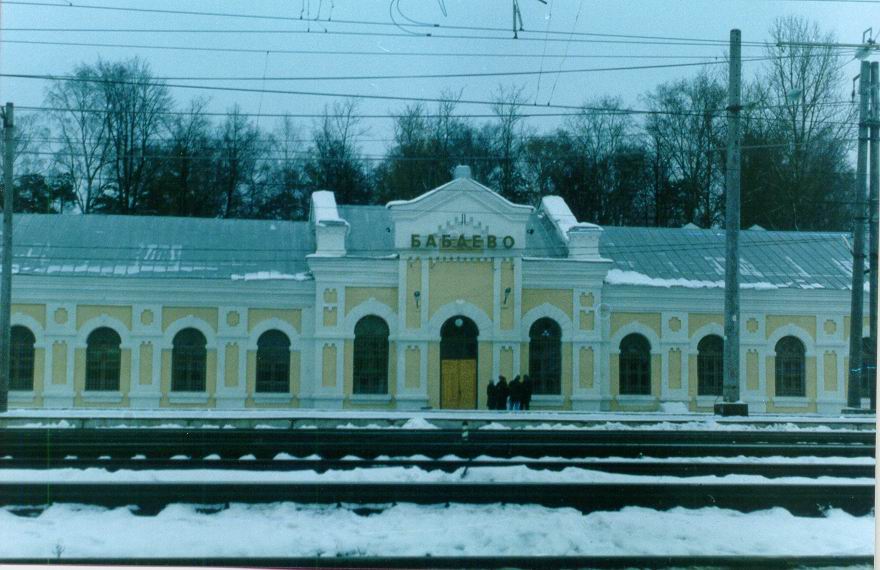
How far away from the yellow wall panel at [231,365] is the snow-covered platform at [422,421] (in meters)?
3.32

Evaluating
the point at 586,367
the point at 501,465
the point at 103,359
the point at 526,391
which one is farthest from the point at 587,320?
the point at 103,359

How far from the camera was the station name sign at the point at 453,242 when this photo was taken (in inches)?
781

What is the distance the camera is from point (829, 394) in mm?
19781

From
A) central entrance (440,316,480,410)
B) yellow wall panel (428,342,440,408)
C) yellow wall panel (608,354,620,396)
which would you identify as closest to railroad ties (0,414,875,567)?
yellow wall panel (428,342,440,408)

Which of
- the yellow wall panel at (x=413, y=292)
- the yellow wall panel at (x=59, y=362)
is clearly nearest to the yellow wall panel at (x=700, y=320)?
the yellow wall panel at (x=413, y=292)

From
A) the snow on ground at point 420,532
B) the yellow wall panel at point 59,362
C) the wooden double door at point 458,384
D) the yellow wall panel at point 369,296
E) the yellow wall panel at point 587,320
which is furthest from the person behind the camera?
the yellow wall panel at point 587,320

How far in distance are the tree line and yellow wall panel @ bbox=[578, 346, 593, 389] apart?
3.79 m

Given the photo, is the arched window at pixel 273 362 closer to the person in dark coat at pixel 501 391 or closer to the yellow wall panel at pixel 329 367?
the yellow wall panel at pixel 329 367

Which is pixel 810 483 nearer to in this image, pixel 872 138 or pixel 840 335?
pixel 872 138

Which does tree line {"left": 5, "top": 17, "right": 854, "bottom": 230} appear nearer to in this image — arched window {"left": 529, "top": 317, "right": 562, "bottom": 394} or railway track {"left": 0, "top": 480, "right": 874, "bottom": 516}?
arched window {"left": 529, "top": 317, "right": 562, "bottom": 394}

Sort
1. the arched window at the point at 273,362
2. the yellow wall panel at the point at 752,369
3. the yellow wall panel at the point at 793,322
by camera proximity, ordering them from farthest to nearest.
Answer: the yellow wall panel at the point at 793,322, the yellow wall panel at the point at 752,369, the arched window at the point at 273,362

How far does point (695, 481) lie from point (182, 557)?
Result: 5818 mm

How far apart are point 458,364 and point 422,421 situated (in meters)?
5.58

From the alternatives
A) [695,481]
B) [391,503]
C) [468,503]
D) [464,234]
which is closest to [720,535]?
[695,481]
